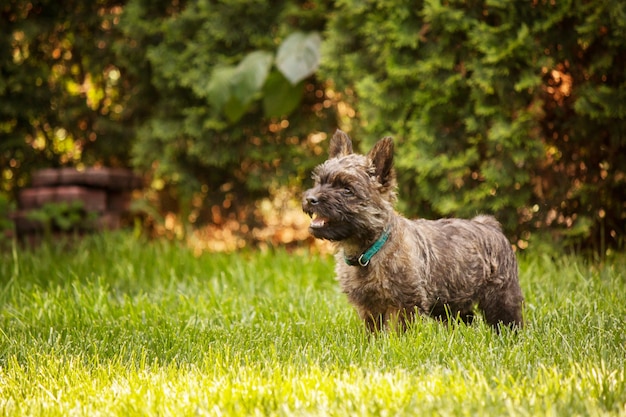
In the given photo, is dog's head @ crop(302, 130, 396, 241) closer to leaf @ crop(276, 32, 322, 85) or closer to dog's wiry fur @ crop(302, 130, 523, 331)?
dog's wiry fur @ crop(302, 130, 523, 331)

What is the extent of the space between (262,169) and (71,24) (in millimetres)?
2594

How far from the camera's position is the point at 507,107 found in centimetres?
585

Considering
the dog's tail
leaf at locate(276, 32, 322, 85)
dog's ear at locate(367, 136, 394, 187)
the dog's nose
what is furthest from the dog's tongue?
leaf at locate(276, 32, 322, 85)

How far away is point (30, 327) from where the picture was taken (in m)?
4.40

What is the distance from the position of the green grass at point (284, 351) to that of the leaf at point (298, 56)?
173cm

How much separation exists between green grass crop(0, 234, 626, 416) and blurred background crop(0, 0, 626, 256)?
87 cm

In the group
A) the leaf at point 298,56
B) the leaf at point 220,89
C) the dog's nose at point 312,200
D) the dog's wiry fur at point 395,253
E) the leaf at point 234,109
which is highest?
the leaf at point 298,56

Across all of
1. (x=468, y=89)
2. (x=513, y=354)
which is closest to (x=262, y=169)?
(x=468, y=89)

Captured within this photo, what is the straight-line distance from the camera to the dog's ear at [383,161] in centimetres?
386

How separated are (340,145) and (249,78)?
8.52 feet

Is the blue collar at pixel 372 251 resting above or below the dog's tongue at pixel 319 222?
below

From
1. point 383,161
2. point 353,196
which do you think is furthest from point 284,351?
point 383,161

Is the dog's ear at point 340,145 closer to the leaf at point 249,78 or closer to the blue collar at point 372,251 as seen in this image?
the blue collar at point 372,251

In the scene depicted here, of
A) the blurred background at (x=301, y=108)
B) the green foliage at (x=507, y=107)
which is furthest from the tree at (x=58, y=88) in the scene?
the green foliage at (x=507, y=107)
